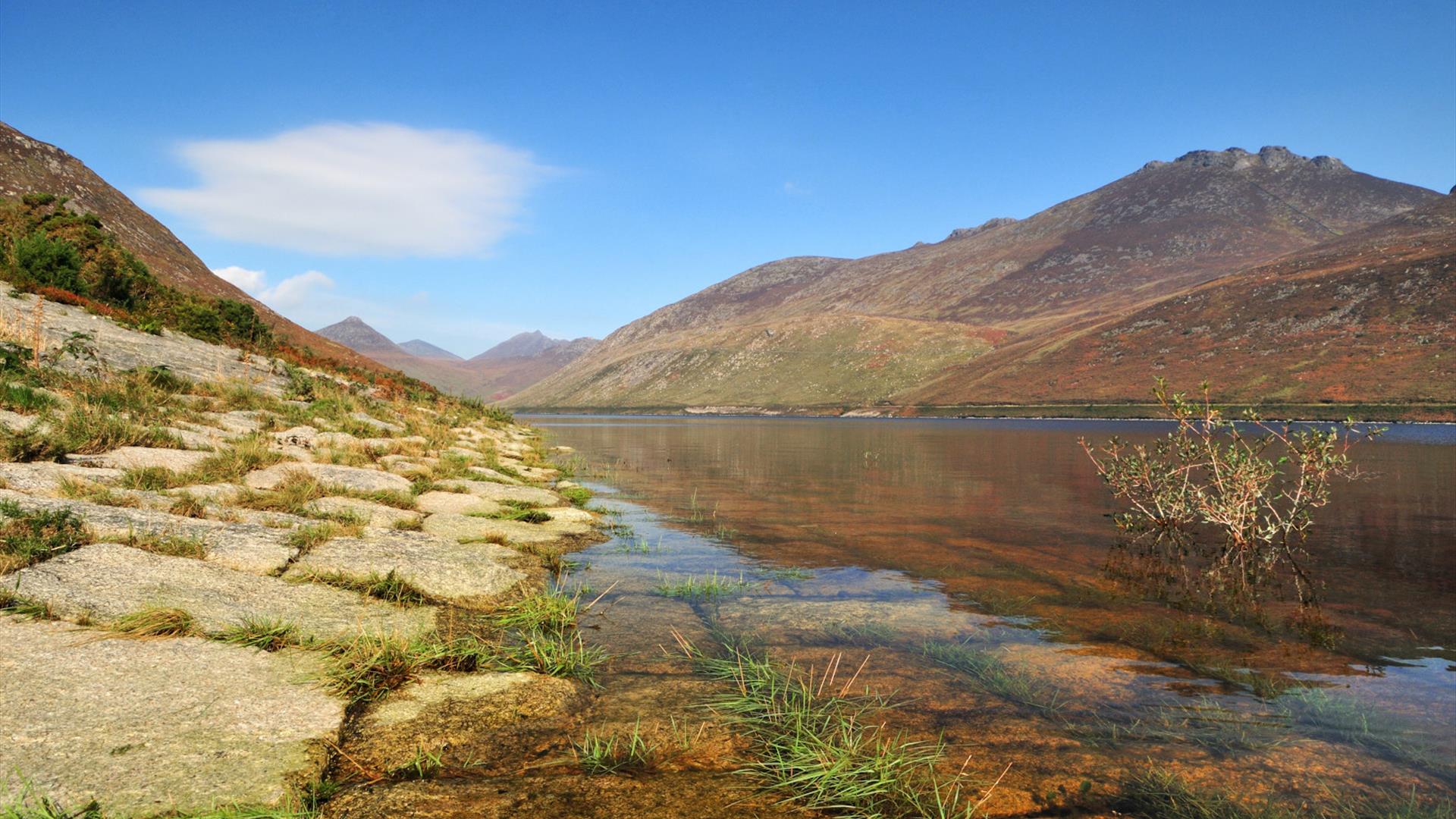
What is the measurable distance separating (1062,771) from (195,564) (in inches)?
257

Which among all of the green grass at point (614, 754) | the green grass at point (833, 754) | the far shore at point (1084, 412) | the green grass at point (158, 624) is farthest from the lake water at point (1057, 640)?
the far shore at point (1084, 412)

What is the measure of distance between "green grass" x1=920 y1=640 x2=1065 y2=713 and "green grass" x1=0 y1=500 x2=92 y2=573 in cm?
689

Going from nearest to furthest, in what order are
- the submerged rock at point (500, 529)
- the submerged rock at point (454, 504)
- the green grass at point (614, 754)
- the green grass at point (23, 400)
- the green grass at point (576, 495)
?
the green grass at point (614, 754), the green grass at point (23, 400), the submerged rock at point (500, 529), the submerged rock at point (454, 504), the green grass at point (576, 495)

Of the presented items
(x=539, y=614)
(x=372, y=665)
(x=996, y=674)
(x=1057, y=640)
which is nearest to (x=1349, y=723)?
(x=1057, y=640)

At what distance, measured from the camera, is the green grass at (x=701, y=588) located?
25.7 ft

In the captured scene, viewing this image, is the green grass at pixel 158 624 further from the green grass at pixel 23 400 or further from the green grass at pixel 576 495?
the green grass at pixel 576 495

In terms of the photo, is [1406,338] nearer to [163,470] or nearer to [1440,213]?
[1440,213]

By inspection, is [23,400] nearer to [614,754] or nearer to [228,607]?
[228,607]

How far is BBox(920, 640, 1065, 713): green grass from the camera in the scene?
498cm

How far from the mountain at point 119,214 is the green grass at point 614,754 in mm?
32992

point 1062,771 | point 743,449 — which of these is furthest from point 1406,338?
point 1062,771

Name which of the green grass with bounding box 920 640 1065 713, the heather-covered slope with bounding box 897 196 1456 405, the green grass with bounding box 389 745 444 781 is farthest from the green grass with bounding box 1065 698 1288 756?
the heather-covered slope with bounding box 897 196 1456 405

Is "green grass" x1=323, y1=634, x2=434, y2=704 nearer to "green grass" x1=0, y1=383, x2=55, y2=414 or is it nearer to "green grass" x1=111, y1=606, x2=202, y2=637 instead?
"green grass" x1=111, y1=606, x2=202, y2=637

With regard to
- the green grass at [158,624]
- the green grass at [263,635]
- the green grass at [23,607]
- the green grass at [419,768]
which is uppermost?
the green grass at [23,607]
